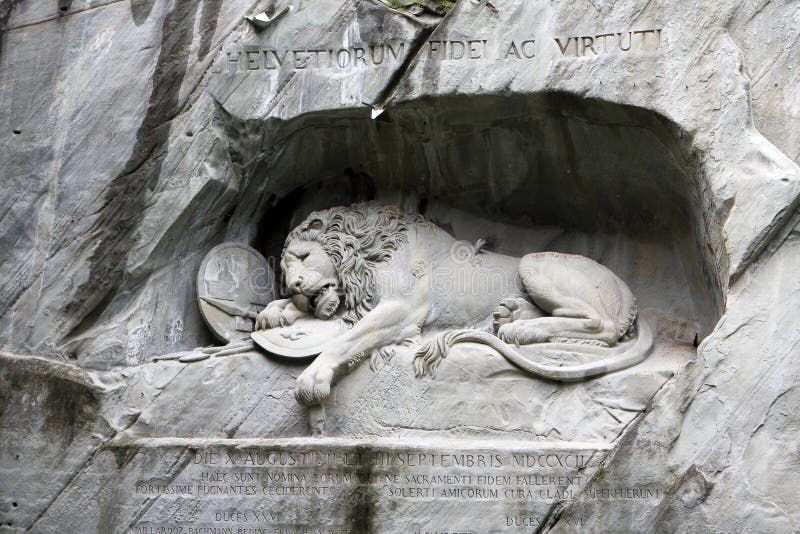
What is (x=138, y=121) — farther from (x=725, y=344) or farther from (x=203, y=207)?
(x=725, y=344)

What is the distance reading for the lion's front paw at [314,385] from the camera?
7.51 metres

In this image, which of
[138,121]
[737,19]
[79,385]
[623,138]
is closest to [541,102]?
[623,138]

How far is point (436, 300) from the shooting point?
7.96m

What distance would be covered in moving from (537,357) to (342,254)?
1372 millimetres

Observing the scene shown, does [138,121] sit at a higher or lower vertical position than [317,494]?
higher

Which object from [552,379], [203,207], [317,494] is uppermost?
[203,207]

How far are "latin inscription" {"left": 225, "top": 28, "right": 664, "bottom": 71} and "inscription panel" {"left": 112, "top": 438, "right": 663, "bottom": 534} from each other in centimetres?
229

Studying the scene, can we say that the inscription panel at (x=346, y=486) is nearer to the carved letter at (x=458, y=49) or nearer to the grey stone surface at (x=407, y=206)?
the grey stone surface at (x=407, y=206)

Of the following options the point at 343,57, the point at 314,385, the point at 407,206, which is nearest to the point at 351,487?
the point at 314,385

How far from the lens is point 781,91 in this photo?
7469 mm

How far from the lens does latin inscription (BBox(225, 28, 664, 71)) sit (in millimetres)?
7680

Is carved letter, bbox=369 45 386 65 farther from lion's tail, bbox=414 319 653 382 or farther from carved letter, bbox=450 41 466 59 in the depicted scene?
lion's tail, bbox=414 319 653 382

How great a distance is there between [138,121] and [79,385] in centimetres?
166

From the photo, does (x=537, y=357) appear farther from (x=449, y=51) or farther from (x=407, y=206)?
(x=449, y=51)
